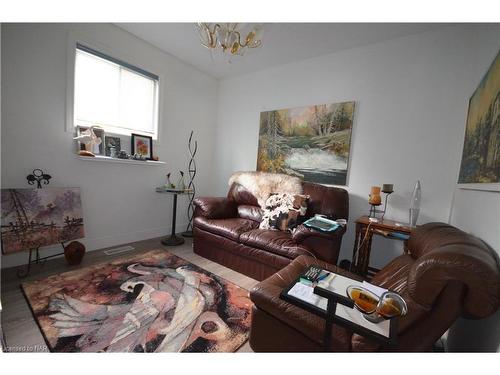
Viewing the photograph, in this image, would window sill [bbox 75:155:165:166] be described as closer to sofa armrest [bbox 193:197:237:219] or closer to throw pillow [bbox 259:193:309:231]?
sofa armrest [bbox 193:197:237:219]

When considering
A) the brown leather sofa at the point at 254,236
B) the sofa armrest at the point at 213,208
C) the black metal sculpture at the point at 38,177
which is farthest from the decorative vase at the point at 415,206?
the black metal sculpture at the point at 38,177

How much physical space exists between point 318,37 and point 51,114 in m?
3.13

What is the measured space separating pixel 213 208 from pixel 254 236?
814 mm

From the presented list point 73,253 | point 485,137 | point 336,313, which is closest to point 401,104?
point 485,137

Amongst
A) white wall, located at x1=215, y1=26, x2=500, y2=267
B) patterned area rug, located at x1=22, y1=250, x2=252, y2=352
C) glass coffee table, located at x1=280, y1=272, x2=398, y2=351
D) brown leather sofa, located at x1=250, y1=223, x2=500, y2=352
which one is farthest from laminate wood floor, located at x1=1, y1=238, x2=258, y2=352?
white wall, located at x1=215, y1=26, x2=500, y2=267

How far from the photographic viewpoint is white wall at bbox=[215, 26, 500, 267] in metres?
2.17

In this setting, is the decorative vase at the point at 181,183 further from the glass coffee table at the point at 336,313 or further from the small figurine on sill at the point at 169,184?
the glass coffee table at the point at 336,313

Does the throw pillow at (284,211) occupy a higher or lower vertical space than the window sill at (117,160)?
lower

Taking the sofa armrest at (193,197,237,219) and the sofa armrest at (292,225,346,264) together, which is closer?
the sofa armrest at (292,225,346,264)

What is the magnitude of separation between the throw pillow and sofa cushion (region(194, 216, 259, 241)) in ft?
0.64

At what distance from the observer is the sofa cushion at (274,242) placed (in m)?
2.05

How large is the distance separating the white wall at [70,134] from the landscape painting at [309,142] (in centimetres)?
128

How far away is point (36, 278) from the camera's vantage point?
1.97m
